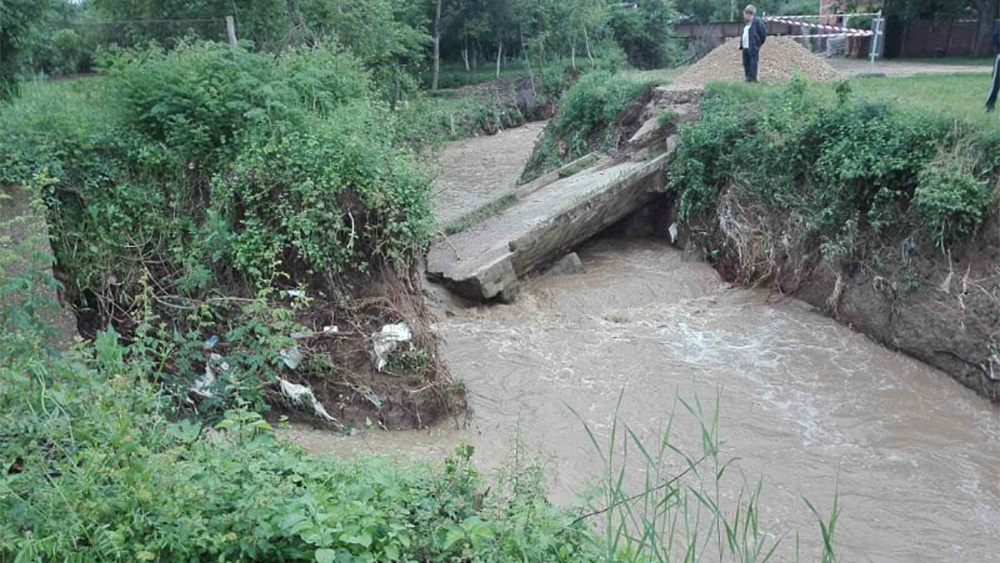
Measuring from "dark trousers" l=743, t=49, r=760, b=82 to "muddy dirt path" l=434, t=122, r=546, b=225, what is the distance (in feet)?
15.4

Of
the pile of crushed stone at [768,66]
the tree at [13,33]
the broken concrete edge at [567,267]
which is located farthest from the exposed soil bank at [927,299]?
the tree at [13,33]

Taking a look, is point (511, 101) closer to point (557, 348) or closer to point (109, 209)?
point (557, 348)

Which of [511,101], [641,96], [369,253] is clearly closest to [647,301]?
[369,253]

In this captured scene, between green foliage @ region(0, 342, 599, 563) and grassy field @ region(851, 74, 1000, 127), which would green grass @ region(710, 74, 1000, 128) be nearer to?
grassy field @ region(851, 74, 1000, 127)

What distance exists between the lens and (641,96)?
13.6 m

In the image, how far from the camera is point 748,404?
7.25m

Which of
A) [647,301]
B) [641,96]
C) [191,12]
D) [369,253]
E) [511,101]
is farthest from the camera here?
[511,101]

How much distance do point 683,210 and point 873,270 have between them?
121 inches

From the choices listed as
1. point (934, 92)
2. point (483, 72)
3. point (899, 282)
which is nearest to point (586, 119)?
point (934, 92)

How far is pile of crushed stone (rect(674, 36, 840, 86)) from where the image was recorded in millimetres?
14031

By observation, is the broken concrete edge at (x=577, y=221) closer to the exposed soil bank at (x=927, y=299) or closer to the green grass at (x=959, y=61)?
the exposed soil bank at (x=927, y=299)

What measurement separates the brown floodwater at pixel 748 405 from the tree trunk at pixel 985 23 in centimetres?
1690

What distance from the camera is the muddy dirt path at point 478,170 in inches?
547

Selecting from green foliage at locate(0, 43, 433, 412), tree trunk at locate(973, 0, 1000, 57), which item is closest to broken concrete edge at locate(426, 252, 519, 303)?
green foliage at locate(0, 43, 433, 412)
